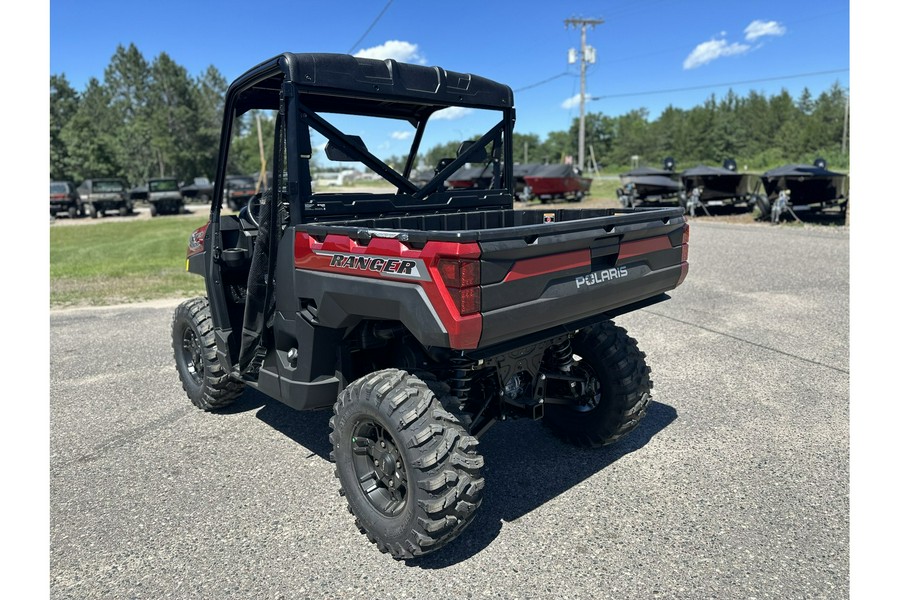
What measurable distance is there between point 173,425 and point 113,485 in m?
0.93

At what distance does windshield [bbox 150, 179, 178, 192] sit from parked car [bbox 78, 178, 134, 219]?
1.20 metres


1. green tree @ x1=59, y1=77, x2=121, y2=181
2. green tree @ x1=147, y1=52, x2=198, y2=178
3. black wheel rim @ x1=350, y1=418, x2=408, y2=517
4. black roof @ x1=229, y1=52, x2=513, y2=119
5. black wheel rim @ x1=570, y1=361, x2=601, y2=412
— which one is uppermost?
green tree @ x1=147, y1=52, x2=198, y2=178

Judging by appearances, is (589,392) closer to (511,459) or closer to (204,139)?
(511,459)

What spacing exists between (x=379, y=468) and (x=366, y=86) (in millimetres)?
2098

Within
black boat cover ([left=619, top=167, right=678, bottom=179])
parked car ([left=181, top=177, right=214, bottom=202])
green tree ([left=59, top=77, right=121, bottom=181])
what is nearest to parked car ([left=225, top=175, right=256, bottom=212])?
parked car ([left=181, top=177, right=214, bottom=202])

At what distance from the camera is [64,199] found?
88.5 feet

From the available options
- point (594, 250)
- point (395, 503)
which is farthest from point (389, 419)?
point (594, 250)

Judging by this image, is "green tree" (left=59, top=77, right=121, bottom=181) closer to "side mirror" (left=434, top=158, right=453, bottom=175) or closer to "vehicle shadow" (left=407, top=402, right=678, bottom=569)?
"side mirror" (left=434, top=158, right=453, bottom=175)

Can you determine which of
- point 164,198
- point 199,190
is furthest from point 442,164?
point 199,190

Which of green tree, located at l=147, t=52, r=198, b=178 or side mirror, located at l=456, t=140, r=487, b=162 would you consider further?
green tree, located at l=147, t=52, r=198, b=178

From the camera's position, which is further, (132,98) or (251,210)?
(132,98)

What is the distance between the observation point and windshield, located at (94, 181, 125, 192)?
1109 inches

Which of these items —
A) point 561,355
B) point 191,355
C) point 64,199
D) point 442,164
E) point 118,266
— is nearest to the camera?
point 561,355

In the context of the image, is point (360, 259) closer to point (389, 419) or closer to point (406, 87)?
point (389, 419)
